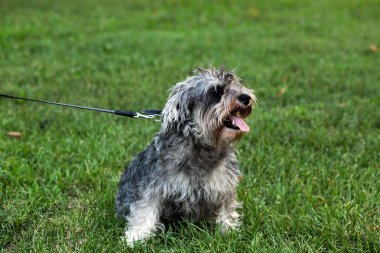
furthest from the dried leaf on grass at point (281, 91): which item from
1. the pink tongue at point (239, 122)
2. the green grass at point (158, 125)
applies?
the pink tongue at point (239, 122)

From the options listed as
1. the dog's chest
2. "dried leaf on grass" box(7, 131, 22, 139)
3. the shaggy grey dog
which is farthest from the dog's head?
"dried leaf on grass" box(7, 131, 22, 139)

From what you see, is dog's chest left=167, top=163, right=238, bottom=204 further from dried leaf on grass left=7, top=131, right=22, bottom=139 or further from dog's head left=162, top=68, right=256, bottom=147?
dried leaf on grass left=7, top=131, right=22, bottom=139

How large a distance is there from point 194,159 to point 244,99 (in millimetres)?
670

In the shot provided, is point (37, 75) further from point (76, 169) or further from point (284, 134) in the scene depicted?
point (284, 134)

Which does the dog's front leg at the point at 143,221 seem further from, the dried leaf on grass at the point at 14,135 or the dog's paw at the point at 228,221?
the dried leaf on grass at the point at 14,135

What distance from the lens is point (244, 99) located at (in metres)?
4.04

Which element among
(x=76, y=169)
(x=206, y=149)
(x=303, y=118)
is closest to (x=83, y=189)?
(x=76, y=169)

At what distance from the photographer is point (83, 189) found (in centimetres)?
559

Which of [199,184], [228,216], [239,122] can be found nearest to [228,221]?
Answer: [228,216]

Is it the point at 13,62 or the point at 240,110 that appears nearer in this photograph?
the point at 240,110

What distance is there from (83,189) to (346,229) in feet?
8.87

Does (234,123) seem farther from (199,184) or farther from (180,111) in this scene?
(199,184)

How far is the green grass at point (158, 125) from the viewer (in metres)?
4.52

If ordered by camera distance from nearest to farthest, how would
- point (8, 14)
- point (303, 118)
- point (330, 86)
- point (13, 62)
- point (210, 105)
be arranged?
1. point (210, 105)
2. point (303, 118)
3. point (330, 86)
4. point (13, 62)
5. point (8, 14)
